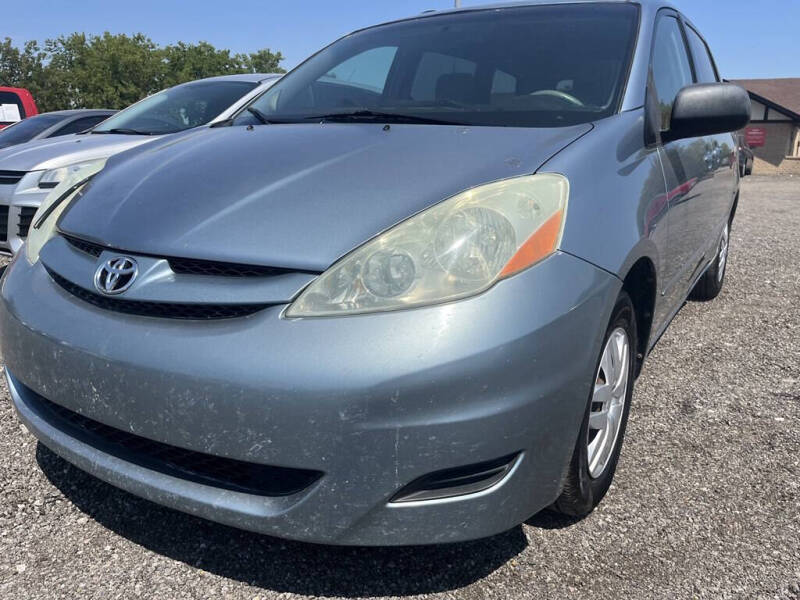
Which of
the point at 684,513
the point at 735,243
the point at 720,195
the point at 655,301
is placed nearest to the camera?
the point at 684,513

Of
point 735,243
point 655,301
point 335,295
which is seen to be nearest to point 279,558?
point 335,295

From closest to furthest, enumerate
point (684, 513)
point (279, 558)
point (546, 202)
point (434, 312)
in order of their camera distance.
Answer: point (434, 312) → point (546, 202) → point (279, 558) → point (684, 513)

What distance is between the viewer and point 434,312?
1.43m

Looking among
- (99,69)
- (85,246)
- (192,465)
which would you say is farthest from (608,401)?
(99,69)

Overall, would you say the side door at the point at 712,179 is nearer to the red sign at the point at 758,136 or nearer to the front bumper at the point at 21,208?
the front bumper at the point at 21,208

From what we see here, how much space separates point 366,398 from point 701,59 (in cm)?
339

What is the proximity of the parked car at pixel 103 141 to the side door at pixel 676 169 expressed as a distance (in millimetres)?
2392

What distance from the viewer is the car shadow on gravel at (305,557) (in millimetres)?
1755

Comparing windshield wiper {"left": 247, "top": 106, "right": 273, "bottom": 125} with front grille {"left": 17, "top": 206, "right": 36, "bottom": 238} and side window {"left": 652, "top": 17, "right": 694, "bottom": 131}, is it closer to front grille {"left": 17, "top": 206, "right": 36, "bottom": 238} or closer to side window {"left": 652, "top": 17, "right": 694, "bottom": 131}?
side window {"left": 652, "top": 17, "right": 694, "bottom": 131}

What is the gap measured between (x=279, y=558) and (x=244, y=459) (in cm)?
52

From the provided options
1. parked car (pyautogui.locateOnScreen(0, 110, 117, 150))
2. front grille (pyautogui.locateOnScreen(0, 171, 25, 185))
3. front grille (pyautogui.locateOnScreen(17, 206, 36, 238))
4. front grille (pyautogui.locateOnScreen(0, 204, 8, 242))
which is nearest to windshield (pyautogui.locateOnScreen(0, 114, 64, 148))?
parked car (pyautogui.locateOnScreen(0, 110, 117, 150))

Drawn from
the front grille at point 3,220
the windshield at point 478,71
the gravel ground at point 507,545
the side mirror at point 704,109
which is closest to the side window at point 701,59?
the windshield at point 478,71

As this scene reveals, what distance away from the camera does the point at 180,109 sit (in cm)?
538

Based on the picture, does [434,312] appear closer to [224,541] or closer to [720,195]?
[224,541]
